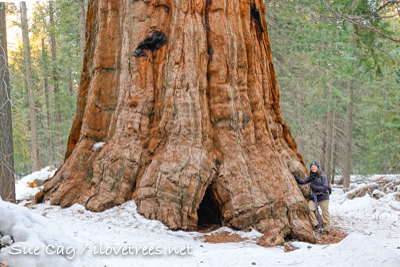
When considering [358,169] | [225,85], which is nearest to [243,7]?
[225,85]

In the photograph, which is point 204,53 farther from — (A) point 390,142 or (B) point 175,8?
(A) point 390,142

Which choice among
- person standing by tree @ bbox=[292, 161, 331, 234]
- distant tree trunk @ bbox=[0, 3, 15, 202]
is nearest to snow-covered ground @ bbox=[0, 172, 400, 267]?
distant tree trunk @ bbox=[0, 3, 15, 202]

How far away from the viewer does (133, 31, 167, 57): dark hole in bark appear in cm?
800

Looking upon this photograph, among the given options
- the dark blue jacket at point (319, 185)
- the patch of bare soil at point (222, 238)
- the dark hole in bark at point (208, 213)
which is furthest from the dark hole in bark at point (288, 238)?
the dark hole in bark at point (208, 213)

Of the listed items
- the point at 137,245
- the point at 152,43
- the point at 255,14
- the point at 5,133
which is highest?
the point at 255,14

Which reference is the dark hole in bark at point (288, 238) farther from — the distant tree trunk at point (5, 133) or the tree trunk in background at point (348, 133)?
the tree trunk in background at point (348, 133)

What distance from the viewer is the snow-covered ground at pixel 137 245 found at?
3.70m

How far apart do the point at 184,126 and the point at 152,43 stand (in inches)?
84.9

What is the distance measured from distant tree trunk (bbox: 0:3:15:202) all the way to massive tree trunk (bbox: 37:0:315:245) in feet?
3.12

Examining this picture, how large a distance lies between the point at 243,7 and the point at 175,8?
1587mm

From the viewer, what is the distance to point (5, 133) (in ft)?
23.3

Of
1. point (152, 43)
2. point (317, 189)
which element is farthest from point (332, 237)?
point (152, 43)

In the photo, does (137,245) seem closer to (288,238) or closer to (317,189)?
(288,238)

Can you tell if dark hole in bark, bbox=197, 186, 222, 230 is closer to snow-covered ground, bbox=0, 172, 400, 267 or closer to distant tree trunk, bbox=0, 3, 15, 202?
snow-covered ground, bbox=0, 172, 400, 267
